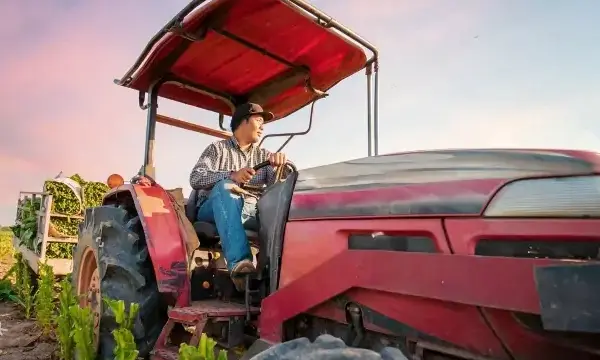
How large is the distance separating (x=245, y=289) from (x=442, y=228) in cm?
123

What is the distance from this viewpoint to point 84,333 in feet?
8.89

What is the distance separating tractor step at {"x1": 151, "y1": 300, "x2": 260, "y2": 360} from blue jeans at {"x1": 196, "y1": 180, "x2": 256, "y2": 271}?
9.1 inches

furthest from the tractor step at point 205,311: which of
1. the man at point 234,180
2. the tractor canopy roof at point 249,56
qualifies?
the tractor canopy roof at point 249,56

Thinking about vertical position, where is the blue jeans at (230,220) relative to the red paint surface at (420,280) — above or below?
above

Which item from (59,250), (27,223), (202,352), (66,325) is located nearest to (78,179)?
(27,223)

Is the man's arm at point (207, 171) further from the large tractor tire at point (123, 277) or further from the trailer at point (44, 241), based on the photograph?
the trailer at point (44, 241)

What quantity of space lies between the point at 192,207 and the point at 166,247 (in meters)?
0.52

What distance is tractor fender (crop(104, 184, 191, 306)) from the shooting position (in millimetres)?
2434

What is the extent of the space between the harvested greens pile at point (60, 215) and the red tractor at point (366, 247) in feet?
12.1

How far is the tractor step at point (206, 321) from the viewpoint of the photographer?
2164mm

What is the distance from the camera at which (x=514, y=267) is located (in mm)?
1164

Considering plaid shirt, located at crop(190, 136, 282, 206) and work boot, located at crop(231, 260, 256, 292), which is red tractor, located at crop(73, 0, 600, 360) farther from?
plaid shirt, located at crop(190, 136, 282, 206)

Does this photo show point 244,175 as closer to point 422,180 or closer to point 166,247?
point 166,247

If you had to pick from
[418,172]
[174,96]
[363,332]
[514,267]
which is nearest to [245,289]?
[363,332]
